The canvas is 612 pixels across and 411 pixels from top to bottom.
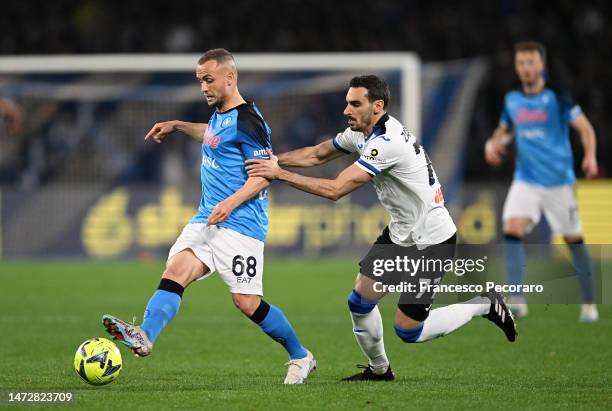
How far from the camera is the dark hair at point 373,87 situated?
269 inches

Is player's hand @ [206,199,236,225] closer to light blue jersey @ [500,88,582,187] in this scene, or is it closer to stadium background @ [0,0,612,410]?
stadium background @ [0,0,612,410]

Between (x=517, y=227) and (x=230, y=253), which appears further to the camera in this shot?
(x=517, y=227)

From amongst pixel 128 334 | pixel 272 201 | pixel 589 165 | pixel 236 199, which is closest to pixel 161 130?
pixel 236 199

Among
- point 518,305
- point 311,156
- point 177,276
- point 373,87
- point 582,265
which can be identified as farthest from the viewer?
point 518,305

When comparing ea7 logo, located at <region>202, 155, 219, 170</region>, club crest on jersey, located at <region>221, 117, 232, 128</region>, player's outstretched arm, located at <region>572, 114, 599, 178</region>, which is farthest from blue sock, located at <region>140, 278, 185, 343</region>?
player's outstretched arm, located at <region>572, 114, 599, 178</region>

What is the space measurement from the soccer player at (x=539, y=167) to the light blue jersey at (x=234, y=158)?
4.24m

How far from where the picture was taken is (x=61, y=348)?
897cm

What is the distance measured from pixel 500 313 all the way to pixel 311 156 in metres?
1.72

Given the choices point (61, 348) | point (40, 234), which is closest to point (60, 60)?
point (40, 234)

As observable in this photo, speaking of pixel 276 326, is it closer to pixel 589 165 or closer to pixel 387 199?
pixel 387 199

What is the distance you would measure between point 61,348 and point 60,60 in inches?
335

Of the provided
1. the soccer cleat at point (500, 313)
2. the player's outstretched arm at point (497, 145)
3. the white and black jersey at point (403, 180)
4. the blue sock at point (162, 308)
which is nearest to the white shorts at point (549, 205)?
the player's outstretched arm at point (497, 145)

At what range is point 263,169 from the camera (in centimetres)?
673

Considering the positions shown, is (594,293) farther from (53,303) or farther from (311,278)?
(53,303)
